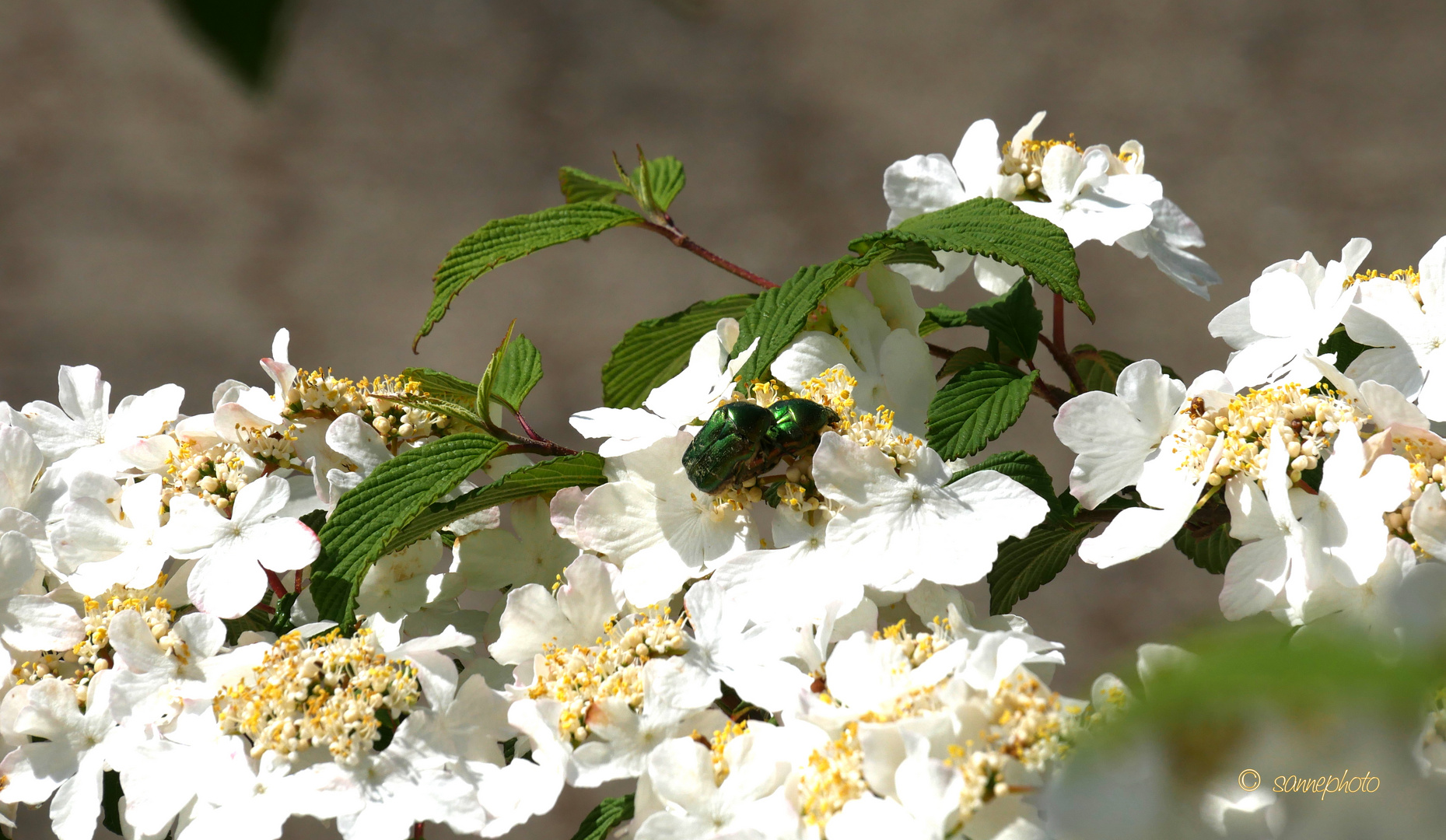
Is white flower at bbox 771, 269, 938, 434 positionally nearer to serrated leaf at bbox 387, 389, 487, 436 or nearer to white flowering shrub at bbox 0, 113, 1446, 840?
white flowering shrub at bbox 0, 113, 1446, 840

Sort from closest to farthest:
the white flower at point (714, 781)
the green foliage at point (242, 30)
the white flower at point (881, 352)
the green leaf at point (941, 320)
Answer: the green foliage at point (242, 30), the white flower at point (714, 781), the white flower at point (881, 352), the green leaf at point (941, 320)

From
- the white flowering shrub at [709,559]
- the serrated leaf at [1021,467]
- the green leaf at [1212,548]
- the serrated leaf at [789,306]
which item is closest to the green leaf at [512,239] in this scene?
the white flowering shrub at [709,559]

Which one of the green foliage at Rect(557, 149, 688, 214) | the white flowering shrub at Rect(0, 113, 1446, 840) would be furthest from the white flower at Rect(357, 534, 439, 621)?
the green foliage at Rect(557, 149, 688, 214)

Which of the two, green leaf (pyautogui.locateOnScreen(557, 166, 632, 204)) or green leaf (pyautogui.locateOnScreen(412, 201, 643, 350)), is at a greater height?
green leaf (pyautogui.locateOnScreen(557, 166, 632, 204))

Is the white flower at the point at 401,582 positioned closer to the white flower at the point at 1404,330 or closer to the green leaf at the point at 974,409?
the green leaf at the point at 974,409

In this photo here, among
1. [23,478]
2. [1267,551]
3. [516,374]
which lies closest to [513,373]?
[516,374]

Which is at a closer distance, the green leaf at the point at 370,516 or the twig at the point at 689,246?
the green leaf at the point at 370,516

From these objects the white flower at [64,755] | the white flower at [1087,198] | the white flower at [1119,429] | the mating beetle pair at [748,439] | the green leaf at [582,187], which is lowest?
the white flower at [64,755]
